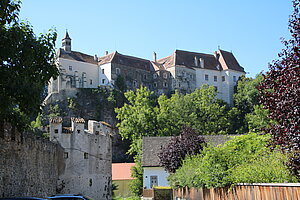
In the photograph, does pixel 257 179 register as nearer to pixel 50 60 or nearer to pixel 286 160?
pixel 286 160

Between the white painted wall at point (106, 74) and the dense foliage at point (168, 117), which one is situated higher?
the white painted wall at point (106, 74)

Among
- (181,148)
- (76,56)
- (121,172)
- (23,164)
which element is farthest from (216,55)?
(23,164)

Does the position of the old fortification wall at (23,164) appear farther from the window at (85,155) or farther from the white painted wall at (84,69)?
the white painted wall at (84,69)

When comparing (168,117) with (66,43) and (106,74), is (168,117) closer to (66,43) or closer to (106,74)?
(106,74)

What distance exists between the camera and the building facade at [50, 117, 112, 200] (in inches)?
1427

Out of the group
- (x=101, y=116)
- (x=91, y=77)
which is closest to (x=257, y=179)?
(x=101, y=116)

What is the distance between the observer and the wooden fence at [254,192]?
381 inches

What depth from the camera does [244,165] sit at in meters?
15.0

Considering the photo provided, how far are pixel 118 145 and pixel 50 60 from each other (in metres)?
60.9

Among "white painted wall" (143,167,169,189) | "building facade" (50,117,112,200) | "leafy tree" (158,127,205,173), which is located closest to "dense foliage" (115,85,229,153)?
"white painted wall" (143,167,169,189)

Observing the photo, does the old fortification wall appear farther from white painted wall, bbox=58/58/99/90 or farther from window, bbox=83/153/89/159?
white painted wall, bbox=58/58/99/90

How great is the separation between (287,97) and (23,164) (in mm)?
13668

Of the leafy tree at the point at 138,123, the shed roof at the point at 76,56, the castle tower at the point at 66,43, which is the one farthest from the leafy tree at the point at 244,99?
Result: the castle tower at the point at 66,43

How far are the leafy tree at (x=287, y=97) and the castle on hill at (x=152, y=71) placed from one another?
70175 millimetres
